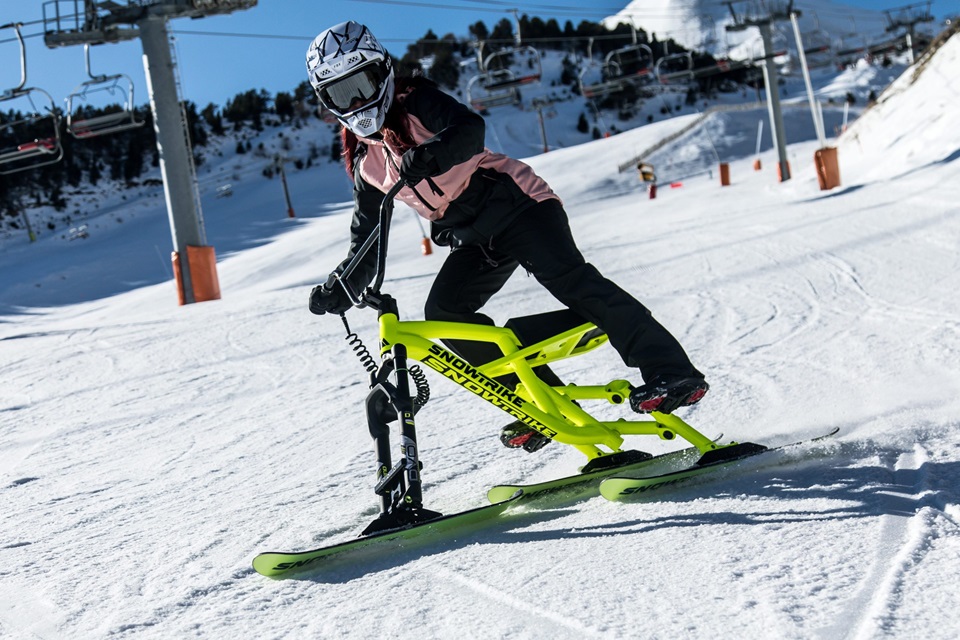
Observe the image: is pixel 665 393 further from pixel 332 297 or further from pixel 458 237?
pixel 332 297

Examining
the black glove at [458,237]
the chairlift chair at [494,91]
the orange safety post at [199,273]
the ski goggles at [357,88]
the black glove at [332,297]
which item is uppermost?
the chairlift chair at [494,91]

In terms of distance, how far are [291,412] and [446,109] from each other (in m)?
2.94

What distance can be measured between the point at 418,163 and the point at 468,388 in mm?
903

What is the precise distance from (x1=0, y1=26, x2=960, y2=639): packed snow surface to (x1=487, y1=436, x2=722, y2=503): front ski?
0.10 m

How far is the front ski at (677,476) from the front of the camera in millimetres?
2955

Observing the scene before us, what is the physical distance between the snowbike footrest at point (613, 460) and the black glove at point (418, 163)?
4.47 ft

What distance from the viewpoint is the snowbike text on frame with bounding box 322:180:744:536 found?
2732 millimetres

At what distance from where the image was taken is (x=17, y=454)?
4852 millimetres

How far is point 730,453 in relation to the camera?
314 cm

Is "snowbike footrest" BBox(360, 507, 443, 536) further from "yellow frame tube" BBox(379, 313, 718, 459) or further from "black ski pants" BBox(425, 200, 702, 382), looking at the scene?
"black ski pants" BBox(425, 200, 702, 382)

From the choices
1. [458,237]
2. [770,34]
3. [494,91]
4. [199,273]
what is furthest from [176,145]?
[770,34]

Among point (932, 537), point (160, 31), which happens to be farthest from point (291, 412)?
point (160, 31)

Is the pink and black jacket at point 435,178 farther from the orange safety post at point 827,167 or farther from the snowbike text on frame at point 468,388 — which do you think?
the orange safety post at point 827,167

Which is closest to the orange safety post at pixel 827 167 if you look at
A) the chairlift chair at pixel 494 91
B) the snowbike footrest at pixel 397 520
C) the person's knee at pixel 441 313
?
the chairlift chair at pixel 494 91
